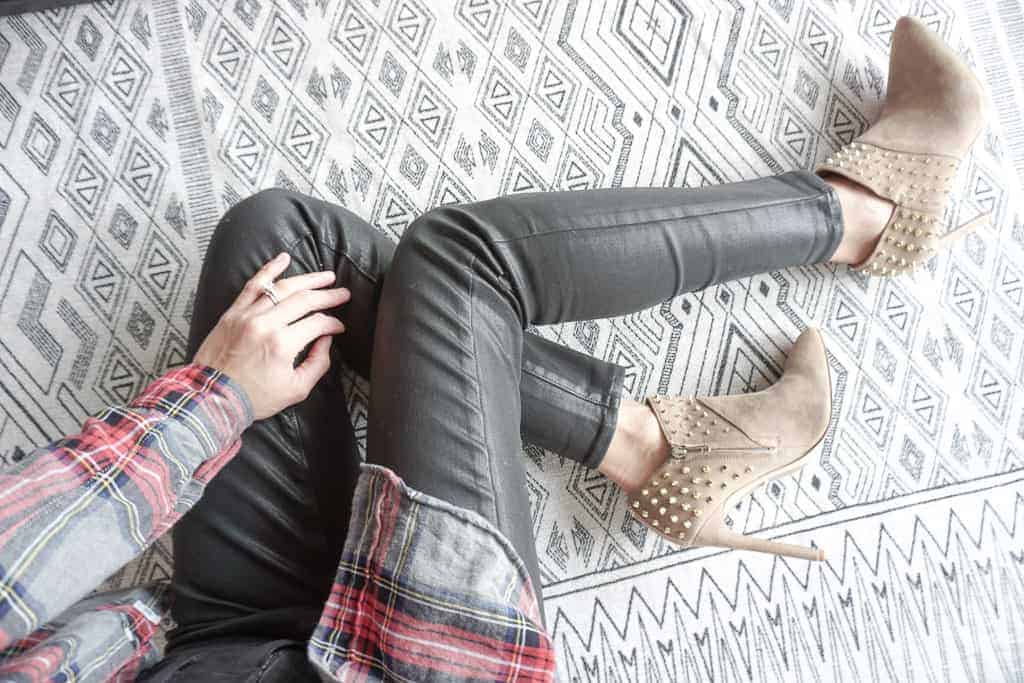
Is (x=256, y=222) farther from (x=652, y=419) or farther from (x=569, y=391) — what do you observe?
(x=652, y=419)

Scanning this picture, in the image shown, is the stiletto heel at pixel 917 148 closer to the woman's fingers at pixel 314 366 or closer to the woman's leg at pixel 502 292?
the woman's leg at pixel 502 292

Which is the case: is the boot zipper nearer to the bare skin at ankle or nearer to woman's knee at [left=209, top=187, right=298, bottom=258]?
the bare skin at ankle

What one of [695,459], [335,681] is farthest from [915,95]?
[335,681]

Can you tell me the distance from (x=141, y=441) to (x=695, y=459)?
1.88 ft

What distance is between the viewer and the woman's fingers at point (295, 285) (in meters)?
0.72

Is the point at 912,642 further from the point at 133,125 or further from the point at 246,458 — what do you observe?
the point at 133,125

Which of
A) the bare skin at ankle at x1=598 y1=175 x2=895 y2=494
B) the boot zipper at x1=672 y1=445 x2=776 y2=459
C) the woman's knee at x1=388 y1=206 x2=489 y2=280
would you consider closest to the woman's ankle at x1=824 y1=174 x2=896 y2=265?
the bare skin at ankle at x1=598 y1=175 x2=895 y2=494

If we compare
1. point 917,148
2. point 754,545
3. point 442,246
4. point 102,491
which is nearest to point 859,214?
point 917,148

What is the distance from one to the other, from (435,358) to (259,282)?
0.20 metres

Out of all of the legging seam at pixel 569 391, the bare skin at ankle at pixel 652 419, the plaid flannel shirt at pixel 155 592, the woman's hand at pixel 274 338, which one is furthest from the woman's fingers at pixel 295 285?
the bare skin at ankle at pixel 652 419

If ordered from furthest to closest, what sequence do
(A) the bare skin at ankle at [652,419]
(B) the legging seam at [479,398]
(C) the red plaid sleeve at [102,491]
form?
(A) the bare skin at ankle at [652,419], (B) the legging seam at [479,398], (C) the red plaid sleeve at [102,491]

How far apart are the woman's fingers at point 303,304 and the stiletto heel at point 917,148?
0.60 m

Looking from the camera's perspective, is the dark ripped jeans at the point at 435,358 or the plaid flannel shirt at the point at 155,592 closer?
the plaid flannel shirt at the point at 155,592

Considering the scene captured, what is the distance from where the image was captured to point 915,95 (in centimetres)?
95
